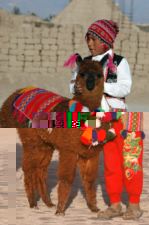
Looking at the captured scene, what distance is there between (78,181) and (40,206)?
6.40 ft

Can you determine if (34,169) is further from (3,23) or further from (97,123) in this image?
(3,23)

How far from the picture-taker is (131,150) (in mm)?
7203

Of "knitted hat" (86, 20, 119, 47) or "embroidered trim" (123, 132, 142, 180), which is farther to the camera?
"embroidered trim" (123, 132, 142, 180)

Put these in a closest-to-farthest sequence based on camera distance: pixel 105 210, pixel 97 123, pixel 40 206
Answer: pixel 97 123 → pixel 105 210 → pixel 40 206

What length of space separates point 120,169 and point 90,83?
3.40 feet

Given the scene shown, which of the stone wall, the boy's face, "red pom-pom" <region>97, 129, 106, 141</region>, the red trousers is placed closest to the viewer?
"red pom-pom" <region>97, 129, 106, 141</region>

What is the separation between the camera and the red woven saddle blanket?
7.26m

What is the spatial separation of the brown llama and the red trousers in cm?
11

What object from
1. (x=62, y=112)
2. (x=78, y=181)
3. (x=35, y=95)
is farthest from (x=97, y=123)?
(x=78, y=181)

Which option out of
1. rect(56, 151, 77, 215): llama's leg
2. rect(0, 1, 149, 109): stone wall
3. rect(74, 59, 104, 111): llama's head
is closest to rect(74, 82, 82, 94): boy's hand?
rect(74, 59, 104, 111): llama's head

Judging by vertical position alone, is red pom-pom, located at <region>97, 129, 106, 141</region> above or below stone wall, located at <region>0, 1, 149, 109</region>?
above

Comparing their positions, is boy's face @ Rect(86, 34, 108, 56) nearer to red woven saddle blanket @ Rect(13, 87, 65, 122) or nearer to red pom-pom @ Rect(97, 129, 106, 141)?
red woven saddle blanket @ Rect(13, 87, 65, 122)

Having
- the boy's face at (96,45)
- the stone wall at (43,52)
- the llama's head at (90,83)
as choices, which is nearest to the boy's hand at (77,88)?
the llama's head at (90,83)

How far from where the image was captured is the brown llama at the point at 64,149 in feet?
22.3
